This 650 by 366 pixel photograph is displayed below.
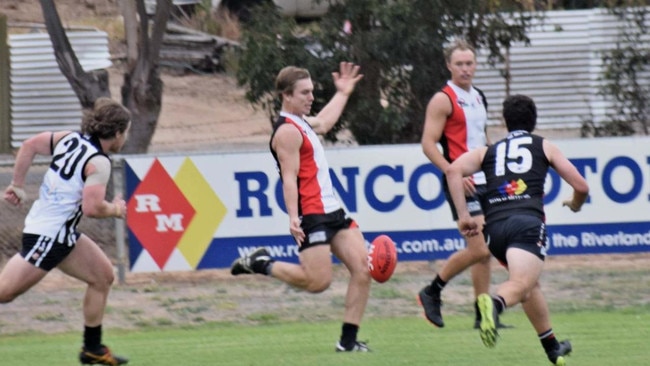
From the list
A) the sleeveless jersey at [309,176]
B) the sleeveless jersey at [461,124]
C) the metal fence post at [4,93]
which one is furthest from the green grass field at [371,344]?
the metal fence post at [4,93]

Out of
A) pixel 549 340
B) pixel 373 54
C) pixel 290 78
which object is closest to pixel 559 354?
pixel 549 340

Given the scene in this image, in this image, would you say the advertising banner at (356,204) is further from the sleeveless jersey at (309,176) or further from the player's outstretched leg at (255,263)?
the sleeveless jersey at (309,176)

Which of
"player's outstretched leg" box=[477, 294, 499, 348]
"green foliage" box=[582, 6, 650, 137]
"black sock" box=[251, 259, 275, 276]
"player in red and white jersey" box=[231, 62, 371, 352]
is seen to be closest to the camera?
"player's outstretched leg" box=[477, 294, 499, 348]

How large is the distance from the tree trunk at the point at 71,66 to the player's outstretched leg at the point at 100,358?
9.30 meters

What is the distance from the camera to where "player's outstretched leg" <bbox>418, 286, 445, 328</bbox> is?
10.3m

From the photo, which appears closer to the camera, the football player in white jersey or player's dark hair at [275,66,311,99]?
the football player in white jersey

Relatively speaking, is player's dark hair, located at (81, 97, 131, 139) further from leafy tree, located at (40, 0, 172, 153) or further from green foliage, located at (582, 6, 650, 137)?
green foliage, located at (582, 6, 650, 137)

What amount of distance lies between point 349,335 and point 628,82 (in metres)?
10.7

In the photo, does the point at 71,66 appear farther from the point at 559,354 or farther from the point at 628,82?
the point at 559,354

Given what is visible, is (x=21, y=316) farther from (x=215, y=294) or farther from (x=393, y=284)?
(x=393, y=284)

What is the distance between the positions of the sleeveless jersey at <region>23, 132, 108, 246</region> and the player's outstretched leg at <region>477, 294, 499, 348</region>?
8.66 ft

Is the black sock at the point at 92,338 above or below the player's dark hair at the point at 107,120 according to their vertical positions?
below

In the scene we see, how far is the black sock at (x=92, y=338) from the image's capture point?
8.77 metres

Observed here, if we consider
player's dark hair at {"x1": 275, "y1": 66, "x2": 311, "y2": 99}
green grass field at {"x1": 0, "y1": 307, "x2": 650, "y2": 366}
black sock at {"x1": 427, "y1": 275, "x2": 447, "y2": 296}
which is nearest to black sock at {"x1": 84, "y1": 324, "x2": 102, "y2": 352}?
green grass field at {"x1": 0, "y1": 307, "x2": 650, "y2": 366}
